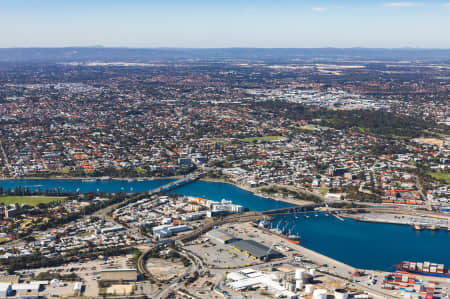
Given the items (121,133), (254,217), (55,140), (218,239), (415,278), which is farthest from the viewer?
(121,133)

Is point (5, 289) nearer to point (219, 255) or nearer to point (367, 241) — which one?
point (219, 255)

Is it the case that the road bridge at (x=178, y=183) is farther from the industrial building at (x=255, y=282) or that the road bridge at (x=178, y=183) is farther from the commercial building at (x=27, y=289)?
the commercial building at (x=27, y=289)

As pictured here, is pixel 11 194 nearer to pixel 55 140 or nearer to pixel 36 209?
pixel 36 209

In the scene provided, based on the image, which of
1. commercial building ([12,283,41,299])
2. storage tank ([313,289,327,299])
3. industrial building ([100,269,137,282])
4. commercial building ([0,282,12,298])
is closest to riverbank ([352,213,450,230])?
storage tank ([313,289,327,299])

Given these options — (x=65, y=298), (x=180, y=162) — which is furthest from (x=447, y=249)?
(x=180, y=162)

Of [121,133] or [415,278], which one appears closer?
[415,278]
